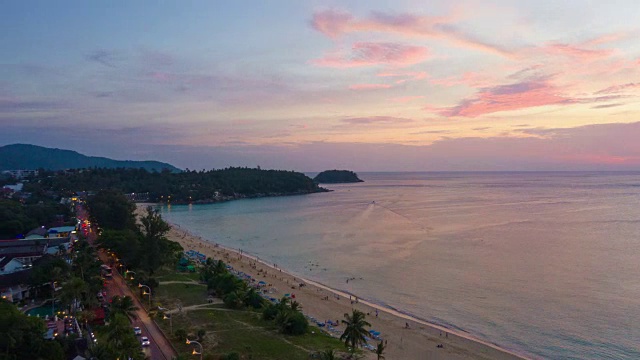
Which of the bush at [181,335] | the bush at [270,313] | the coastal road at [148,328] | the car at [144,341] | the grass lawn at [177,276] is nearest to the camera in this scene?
the coastal road at [148,328]

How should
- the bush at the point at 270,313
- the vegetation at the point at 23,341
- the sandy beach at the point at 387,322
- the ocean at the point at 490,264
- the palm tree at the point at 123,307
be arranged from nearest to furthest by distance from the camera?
the vegetation at the point at 23,341
the palm tree at the point at 123,307
the sandy beach at the point at 387,322
the bush at the point at 270,313
the ocean at the point at 490,264

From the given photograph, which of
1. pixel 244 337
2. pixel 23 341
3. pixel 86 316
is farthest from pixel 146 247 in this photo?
pixel 23 341

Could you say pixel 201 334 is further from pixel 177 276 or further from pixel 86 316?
pixel 177 276

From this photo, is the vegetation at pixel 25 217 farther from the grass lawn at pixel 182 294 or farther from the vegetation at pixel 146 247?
the grass lawn at pixel 182 294

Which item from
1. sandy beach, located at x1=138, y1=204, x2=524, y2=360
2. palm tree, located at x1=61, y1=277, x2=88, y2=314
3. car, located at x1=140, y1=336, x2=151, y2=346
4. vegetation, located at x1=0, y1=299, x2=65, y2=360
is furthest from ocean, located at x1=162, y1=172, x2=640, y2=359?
vegetation, located at x1=0, y1=299, x2=65, y2=360

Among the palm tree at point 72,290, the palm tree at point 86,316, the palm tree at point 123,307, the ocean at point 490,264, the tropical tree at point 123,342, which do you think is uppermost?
the palm tree at point 72,290

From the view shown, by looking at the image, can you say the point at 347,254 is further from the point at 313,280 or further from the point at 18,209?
the point at 18,209

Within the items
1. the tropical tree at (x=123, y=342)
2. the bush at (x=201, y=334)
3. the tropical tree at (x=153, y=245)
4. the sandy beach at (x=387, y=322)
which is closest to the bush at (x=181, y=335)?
the bush at (x=201, y=334)
